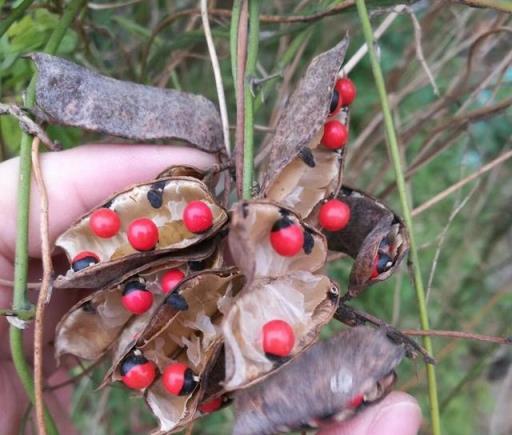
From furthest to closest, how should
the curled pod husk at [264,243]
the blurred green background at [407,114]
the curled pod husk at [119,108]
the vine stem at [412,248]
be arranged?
the blurred green background at [407,114]
the curled pod husk at [119,108]
the vine stem at [412,248]
the curled pod husk at [264,243]

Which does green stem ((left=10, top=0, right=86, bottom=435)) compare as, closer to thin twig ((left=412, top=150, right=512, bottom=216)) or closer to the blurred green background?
the blurred green background

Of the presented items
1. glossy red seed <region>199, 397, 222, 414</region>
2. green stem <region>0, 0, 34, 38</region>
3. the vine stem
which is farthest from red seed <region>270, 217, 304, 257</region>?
green stem <region>0, 0, 34, 38</region>

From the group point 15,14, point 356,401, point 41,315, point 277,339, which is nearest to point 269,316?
point 277,339

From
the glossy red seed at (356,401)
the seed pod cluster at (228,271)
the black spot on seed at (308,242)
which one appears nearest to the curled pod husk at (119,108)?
the seed pod cluster at (228,271)

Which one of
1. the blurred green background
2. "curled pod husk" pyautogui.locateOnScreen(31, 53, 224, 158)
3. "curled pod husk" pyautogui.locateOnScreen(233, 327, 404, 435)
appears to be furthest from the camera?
the blurred green background

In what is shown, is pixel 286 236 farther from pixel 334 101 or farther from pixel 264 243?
pixel 334 101

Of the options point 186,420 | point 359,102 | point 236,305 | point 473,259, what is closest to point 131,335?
point 186,420

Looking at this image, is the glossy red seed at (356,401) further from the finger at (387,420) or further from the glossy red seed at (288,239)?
the glossy red seed at (288,239)
